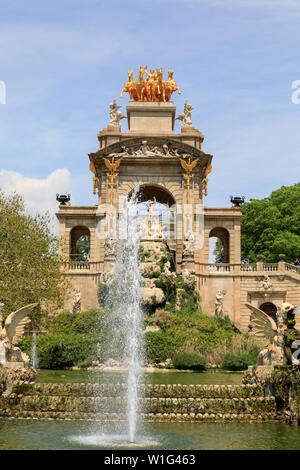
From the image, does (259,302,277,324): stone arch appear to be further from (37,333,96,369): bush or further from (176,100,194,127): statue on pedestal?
(37,333,96,369): bush

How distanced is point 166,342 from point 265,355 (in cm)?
1466

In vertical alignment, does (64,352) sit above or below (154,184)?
below

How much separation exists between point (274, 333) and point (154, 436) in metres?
6.03

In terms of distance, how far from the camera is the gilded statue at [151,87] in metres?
52.5

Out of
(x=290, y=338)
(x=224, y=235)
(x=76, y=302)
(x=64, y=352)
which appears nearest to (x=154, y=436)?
(x=290, y=338)

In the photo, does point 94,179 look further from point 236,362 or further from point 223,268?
point 236,362

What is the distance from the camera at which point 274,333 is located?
20.7 metres

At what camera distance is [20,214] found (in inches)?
1388

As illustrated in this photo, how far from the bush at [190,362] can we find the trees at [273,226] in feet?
81.8

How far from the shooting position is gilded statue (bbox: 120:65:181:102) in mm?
52531

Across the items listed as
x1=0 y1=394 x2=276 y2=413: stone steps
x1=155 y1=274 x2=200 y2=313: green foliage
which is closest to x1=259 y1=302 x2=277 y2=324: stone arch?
x1=155 y1=274 x2=200 y2=313: green foliage

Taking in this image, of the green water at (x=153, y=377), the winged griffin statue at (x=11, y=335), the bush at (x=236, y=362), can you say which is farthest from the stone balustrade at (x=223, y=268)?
the winged griffin statue at (x=11, y=335)

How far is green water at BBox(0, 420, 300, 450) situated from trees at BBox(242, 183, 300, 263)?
39.1 m
